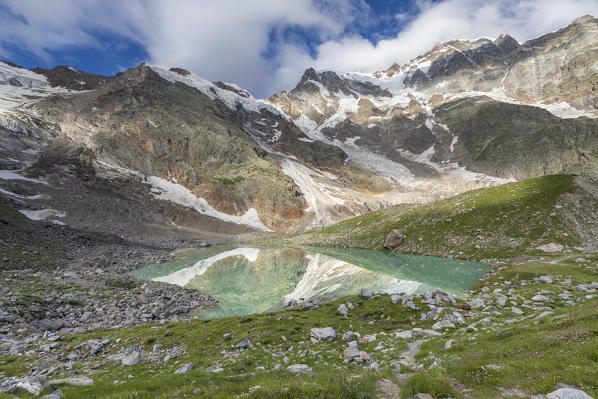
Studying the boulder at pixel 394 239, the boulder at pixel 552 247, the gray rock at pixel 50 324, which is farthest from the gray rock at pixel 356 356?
the boulder at pixel 394 239

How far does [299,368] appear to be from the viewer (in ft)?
44.1

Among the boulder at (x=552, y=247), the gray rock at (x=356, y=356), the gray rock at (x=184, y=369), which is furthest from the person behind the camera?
the boulder at (x=552, y=247)

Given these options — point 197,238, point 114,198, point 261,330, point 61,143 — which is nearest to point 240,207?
point 197,238

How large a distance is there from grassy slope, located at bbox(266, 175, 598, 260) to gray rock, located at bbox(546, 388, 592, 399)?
196 feet

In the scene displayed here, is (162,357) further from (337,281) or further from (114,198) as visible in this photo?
(114,198)

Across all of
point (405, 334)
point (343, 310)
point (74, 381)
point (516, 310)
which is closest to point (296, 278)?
point (343, 310)

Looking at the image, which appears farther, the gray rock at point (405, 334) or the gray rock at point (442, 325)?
the gray rock at point (442, 325)

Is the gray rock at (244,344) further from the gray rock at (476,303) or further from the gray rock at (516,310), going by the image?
the gray rock at (516,310)

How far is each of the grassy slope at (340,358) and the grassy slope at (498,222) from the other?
4005 centimetres

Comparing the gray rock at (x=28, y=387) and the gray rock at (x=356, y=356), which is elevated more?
the gray rock at (x=28, y=387)

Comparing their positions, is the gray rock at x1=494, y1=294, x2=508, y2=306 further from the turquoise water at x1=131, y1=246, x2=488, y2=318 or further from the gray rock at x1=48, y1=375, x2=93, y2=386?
the gray rock at x1=48, y1=375, x2=93, y2=386

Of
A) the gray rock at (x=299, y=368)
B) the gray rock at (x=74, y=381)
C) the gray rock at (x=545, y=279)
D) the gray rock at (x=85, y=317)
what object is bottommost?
the gray rock at (x=85, y=317)

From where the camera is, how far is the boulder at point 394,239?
257ft

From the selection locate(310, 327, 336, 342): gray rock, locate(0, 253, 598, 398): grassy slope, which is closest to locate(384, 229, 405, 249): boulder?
locate(0, 253, 598, 398): grassy slope
